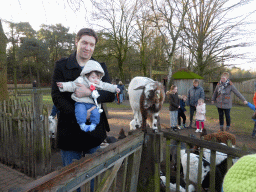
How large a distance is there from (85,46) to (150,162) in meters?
1.50

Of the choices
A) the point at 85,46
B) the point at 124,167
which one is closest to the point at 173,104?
the point at 124,167

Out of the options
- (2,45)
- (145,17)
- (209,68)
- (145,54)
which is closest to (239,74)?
(209,68)

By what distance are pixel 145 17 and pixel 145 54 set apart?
6009 millimetres

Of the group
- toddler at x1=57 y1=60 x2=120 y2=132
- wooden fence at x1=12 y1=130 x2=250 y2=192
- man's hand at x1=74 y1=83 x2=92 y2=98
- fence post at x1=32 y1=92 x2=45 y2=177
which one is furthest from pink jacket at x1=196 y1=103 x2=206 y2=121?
man's hand at x1=74 y1=83 x2=92 y2=98

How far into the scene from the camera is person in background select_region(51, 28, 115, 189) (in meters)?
1.46

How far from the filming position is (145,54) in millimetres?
20438

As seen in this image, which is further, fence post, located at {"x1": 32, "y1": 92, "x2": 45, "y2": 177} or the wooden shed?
the wooden shed

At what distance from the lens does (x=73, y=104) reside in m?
1.48

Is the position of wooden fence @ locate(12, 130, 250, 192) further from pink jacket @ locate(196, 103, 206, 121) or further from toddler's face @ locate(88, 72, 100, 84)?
pink jacket @ locate(196, 103, 206, 121)

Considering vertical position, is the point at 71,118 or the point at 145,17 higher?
the point at 145,17

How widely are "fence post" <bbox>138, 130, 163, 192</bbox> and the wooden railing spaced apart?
10 centimetres

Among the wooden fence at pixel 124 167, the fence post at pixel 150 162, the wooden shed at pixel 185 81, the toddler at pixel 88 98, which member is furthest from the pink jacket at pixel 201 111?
the wooden shed at pixel 185 81

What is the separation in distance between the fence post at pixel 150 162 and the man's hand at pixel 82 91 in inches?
40.3

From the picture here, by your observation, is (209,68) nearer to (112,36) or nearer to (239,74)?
(112,36)
